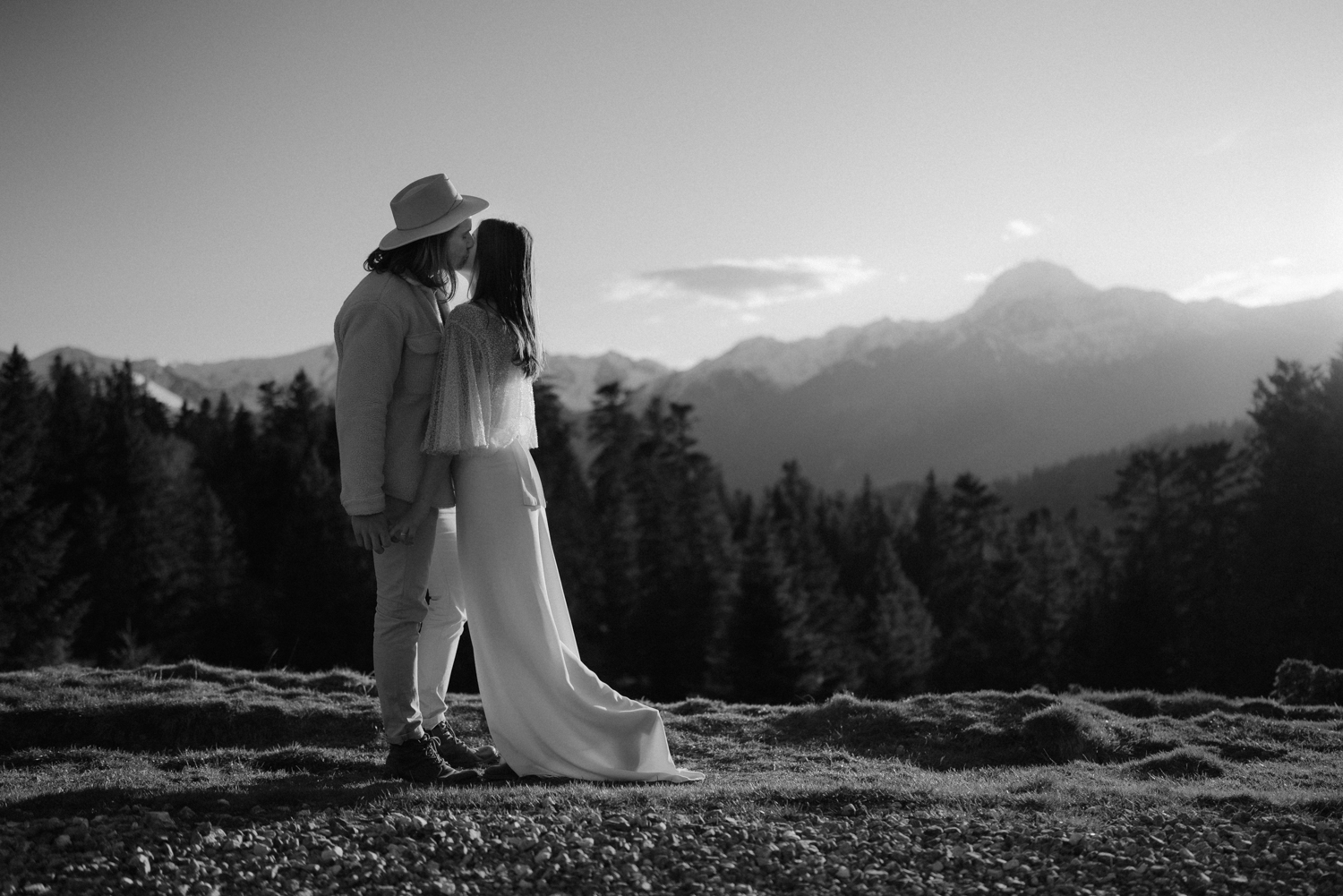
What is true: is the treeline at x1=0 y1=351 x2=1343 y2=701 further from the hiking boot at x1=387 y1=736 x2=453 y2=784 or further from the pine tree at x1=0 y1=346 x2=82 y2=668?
the hiking boot at x1=387 y1=736 x2=453 y2=784

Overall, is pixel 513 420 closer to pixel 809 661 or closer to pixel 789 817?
pixel 789 817

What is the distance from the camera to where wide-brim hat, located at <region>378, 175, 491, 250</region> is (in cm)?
693

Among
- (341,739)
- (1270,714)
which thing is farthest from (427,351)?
(1270,714)

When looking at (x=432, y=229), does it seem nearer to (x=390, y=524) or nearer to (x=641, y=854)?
(x=390, y=524)

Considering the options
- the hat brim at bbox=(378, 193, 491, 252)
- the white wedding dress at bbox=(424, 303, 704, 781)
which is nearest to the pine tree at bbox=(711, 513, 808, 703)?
the white wedding dress at bbox=(424, 303, 704, 781)

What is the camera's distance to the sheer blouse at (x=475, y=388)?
675 cm

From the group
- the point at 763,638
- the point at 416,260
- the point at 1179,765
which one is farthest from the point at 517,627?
the point at 763,638

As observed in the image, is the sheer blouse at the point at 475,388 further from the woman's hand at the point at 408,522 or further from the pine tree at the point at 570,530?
the pine tree at the point at 570,530

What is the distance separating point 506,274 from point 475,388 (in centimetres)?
85

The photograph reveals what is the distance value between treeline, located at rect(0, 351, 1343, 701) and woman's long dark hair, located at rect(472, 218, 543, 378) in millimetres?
37095

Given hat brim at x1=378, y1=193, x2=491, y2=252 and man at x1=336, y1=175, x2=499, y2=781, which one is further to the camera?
hat brim at x1=378, y1=193, x2=491, y2=252

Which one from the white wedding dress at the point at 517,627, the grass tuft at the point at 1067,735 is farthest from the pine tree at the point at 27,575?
the grass tuft at the point at 1067,735

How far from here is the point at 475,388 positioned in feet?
22.1

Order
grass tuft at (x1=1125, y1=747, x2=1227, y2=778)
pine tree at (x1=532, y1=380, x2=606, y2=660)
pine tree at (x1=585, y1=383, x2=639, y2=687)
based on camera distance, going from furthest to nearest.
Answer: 1. pine tree at (x1=532, y1=380, x2=606, y2=660)
2. pine tree at (x1=585, y1=383, x2=639, y2=687)
3. grass tuft at (x1=1125, y1=747, x2=1227, y2=778)
